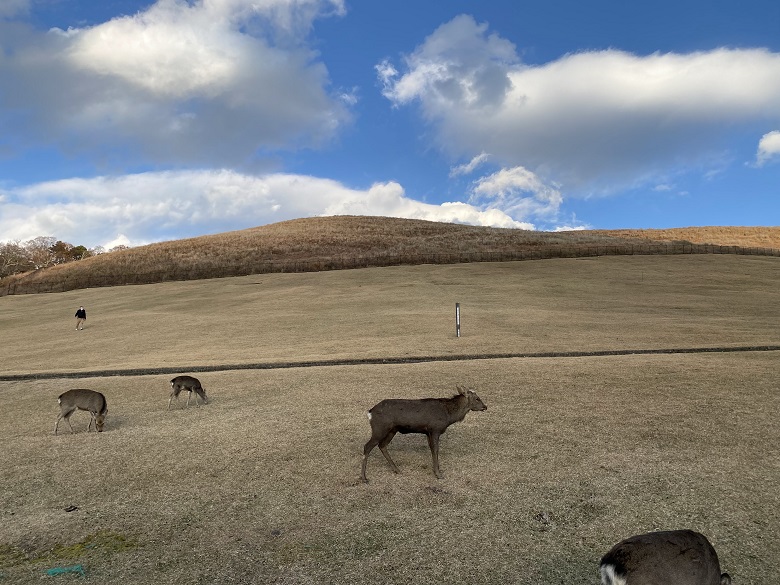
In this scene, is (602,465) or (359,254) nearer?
(602,465)

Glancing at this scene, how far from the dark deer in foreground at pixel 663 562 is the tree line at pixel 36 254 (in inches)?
4981

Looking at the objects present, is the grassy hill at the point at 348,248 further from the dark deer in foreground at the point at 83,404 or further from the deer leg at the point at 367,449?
the deer leg at the point at 367,449

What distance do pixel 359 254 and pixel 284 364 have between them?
47984mm

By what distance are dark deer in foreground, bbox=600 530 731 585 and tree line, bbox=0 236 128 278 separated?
12653cm

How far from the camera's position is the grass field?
7117 mm

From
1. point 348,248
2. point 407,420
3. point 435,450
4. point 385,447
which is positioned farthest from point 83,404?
point 348,248

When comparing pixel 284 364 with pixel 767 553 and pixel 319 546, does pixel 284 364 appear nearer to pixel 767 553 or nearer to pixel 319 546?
pixel 319 546

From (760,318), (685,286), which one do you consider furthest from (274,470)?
(685,286)

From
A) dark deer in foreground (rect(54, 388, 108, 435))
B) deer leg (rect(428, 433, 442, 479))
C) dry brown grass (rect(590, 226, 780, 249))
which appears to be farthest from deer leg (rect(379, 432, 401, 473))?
dry brown grass (rect(590, 226, 780, 249))

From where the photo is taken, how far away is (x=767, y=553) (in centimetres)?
702

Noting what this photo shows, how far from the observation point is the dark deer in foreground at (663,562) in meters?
5.21

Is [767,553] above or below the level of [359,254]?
below

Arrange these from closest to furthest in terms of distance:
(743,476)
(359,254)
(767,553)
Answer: (767,553)
(743,476)
(359,254)

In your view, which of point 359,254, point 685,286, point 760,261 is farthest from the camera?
point 359,254
